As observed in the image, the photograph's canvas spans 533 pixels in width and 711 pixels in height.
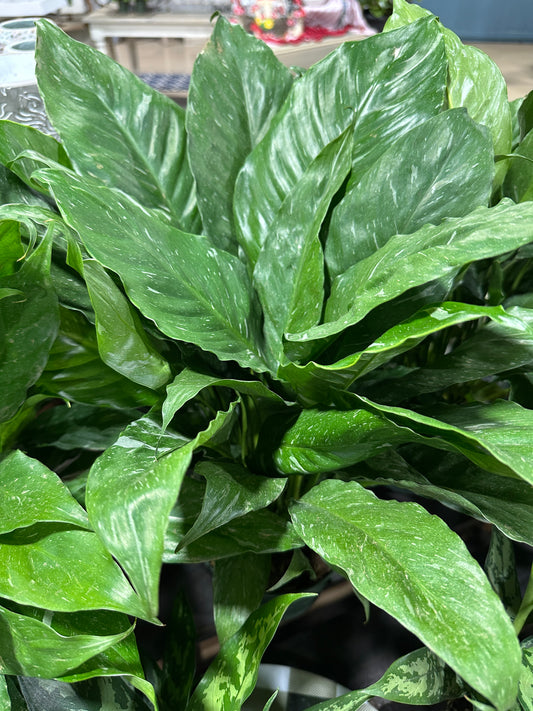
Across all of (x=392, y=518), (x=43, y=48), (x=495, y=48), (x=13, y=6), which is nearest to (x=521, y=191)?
(x=392, y=518)

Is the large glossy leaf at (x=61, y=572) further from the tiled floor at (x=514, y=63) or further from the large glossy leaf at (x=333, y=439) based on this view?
the tiled floor at (x=514, y=63)

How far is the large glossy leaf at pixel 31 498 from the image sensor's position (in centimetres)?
39

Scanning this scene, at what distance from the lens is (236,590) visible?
50 cm

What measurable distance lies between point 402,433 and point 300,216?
22 cm

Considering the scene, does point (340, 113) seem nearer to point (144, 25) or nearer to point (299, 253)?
point (299, 253)

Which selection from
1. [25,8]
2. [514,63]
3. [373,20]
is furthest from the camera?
[514,63]

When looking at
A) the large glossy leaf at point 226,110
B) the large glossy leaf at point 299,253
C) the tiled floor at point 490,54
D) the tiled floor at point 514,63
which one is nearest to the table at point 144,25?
the tiled floor at point 490,54

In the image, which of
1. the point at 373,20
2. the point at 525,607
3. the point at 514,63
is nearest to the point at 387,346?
the point at 525,607

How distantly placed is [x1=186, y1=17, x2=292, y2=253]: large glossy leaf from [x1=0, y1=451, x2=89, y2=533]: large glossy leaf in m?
0.29

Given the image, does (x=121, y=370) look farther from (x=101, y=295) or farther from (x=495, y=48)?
(x=495, y=48)

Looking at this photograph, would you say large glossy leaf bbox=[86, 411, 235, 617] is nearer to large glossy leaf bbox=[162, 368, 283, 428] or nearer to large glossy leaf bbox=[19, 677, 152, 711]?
large glossy leaf bbox=[162, 368, 283, 428]

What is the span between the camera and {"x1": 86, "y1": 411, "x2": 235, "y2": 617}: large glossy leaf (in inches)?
12.3

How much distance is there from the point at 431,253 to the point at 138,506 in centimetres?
24

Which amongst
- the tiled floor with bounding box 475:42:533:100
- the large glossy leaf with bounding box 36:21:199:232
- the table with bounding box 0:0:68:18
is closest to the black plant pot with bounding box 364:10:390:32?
the tiled floor with bounding box 475:42:533:100
